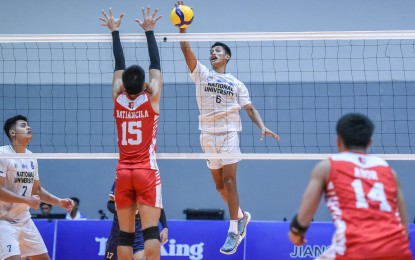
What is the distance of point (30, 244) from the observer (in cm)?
889

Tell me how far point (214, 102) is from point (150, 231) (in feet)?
7.51

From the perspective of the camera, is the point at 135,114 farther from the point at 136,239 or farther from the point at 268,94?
the point at 268,94

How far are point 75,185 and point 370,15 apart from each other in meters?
7.12

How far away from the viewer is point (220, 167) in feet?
29.7

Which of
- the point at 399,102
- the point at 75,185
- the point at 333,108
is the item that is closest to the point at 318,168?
the point at 333,108

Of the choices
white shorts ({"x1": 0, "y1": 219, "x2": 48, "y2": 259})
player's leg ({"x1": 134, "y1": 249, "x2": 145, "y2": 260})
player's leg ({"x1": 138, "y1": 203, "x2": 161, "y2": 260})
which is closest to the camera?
player's leg ({"x1": 138, "y1": 203, "x2": 161, "y2": 260})

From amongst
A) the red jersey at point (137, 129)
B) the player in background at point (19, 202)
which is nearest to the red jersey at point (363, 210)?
the red jersey at point (137, 129)

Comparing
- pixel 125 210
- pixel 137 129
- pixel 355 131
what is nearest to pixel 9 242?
pixel 125 210

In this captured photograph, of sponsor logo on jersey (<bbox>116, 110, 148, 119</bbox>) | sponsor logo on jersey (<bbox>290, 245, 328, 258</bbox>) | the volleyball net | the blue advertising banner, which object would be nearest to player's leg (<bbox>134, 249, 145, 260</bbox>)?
sponsor logo on jersey (<bbox>116, 110, 148, 119</bbox>)

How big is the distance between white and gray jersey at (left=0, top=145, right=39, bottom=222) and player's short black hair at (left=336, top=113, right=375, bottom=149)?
201 inches

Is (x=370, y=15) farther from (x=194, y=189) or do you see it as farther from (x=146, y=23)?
(x=146, y=23)

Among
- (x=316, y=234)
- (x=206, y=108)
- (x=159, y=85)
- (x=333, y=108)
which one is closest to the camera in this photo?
(x=159, y=85)

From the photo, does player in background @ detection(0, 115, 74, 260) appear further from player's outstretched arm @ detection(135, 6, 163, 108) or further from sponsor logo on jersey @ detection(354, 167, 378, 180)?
sponsor logo on jersey @ detection(354, 167, 378, 180)

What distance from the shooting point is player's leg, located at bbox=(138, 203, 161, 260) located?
7.19m
